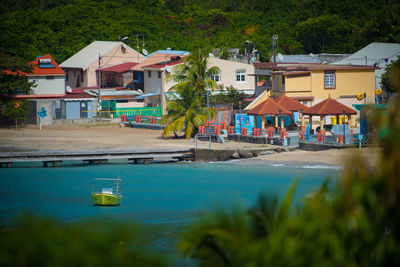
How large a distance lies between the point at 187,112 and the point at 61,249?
4082cm

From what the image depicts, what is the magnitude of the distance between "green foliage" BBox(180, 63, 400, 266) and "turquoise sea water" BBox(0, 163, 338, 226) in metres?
16.4

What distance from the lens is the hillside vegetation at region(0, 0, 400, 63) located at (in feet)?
315

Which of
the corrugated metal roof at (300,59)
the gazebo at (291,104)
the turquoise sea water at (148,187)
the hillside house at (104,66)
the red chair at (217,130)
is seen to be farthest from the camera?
the hillside house at (104,66)

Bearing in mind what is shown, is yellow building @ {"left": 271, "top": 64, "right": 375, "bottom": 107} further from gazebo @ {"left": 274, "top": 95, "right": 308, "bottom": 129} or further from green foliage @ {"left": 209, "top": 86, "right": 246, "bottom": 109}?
green foliage @ {"left": 209, "top": 86, "right": 246, "bottom": 109}

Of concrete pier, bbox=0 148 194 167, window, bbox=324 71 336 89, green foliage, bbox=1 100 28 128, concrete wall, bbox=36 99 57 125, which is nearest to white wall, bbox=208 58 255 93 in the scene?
window, bbox=324 71 336 89

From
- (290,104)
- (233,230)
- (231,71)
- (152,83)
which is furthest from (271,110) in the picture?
(233,230)

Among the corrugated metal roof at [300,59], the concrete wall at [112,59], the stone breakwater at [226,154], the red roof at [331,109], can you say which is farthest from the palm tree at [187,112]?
the concrete wall at [112,59]

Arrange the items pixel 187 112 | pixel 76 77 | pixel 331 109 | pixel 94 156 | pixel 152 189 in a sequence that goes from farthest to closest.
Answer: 1. pixel 76 77
2. pixel 187 112
3. pixel 331 109
4. pixel 94 156
5. pixel 152 189

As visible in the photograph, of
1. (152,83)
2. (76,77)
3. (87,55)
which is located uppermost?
(87,55)

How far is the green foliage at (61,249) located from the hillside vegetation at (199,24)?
263 ft

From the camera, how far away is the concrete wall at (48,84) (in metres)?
67.0

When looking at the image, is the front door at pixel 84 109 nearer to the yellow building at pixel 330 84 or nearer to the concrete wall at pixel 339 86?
the yellow building at pixel 330 84

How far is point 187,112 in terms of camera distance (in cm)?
4853

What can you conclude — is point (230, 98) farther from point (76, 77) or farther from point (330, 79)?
point (76, 77)
